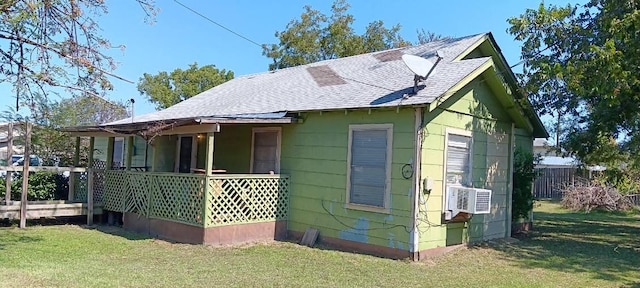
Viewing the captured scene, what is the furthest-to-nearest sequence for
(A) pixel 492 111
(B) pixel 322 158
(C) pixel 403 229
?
(A) pixel 492 111 < (B) pixel 322 158 < (C) pixel 403 229

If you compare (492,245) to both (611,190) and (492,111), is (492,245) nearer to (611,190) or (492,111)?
(492,111)

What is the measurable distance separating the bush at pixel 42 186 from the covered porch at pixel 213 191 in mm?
1794

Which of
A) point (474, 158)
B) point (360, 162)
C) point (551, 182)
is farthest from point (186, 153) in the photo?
point (551, 182)

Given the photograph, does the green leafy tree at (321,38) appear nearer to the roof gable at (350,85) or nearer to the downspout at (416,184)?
the roof gable at (350,85)

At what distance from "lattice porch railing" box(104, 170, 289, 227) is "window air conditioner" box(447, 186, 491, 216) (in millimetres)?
3436

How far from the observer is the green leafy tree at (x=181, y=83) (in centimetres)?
3669

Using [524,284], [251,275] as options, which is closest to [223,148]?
[251,275]

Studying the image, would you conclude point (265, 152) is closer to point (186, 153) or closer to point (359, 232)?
point (359, 232)

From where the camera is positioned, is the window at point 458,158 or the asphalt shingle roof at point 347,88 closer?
the asphalt shingle roof at point 347,88

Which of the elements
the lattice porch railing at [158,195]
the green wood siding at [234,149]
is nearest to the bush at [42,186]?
the lattice porch railing at [158,195]

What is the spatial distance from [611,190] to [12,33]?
20112 millimetres

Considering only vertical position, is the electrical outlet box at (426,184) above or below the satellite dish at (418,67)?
below

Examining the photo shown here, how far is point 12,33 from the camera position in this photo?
707cm

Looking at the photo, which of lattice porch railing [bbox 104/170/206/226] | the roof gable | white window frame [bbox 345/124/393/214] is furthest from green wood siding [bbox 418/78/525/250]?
lattice porch railing [bbox 104/170/206/226]
